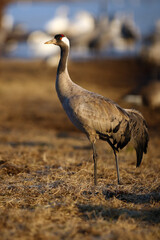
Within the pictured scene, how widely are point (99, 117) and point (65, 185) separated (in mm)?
832

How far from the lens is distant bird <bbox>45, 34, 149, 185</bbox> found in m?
4.20

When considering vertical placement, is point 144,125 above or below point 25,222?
above

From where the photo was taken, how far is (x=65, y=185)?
4.05 m

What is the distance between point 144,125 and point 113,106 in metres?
0.48

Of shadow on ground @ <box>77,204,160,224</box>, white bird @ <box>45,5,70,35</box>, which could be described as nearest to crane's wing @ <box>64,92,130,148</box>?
shadow on ground @ <box>77,204,160,224</box>

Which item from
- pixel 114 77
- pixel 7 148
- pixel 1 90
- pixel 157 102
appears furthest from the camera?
pixel 114 77

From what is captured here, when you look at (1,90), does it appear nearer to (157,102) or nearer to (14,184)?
(157,102)

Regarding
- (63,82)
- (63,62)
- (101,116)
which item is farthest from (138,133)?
(63,62)

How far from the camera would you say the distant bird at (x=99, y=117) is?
13.8 ft

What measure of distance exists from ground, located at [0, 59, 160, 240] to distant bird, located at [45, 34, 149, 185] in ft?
1.39

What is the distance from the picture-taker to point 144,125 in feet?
14.9

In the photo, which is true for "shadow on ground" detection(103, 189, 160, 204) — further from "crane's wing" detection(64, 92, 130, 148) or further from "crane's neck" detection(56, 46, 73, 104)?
"crane's neck" detection(56, 46, 73, 104)

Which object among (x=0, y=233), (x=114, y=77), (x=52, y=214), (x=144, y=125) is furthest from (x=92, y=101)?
(x=114, y=77)

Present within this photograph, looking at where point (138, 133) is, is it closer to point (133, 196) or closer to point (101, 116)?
point (101, 116)
